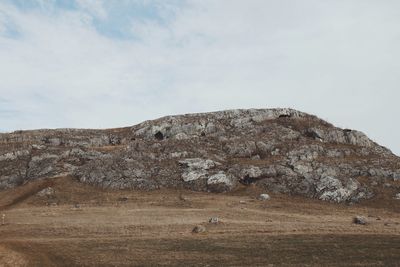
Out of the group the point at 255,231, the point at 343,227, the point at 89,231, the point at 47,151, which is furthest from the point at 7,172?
the point at 343,227

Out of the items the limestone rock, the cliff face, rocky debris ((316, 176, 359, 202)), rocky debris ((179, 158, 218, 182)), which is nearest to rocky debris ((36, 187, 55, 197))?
the cliff face

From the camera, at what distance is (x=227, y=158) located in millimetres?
103312

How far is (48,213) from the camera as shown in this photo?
73062 millimetres

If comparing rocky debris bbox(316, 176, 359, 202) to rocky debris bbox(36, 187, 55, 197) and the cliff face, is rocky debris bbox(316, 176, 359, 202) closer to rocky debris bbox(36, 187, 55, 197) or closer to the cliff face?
the cliff face

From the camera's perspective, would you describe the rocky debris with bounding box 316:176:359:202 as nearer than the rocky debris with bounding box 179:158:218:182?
Yes

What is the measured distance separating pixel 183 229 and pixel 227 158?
150 feet

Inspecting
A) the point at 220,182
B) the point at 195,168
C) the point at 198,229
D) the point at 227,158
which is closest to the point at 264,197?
the point at 220,182

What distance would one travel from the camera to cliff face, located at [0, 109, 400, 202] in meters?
90.8

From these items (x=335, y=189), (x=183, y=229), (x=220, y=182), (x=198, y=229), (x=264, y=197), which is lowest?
(x=183, y=229)

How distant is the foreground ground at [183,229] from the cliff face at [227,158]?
445 cm

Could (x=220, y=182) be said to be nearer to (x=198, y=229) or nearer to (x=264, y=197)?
(x=264, y=197)

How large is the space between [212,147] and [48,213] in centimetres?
4469

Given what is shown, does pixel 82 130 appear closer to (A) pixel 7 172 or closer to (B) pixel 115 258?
(A) pixel 7 172

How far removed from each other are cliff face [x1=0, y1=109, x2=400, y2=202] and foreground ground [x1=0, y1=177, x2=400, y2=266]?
175 inches
